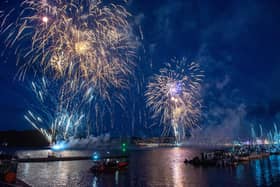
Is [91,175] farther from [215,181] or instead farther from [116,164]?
[215,181]

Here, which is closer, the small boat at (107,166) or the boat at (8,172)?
the boat at (8,172)

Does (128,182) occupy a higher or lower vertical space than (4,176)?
lower

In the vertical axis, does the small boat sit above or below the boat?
below

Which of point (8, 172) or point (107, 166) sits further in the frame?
point (107, 166)

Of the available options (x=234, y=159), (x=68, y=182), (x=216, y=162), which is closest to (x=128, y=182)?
(x=68, y=182)

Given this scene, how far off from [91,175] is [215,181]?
15.3 m

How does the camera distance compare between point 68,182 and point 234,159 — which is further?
point 234,159

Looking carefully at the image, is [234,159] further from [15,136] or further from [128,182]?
[15,136]

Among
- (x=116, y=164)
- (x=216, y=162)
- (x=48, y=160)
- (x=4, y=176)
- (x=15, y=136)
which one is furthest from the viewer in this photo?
(x=15, y=136)

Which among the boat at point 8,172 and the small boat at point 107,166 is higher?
the boat at point 8,172

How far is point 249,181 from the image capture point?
105 ft

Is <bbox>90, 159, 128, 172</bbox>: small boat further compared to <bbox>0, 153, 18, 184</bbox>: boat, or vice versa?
<bbox>90, 159, 128, 172</bbox>: small boat

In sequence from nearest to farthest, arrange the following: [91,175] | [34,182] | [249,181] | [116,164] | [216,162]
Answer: [34,182] < [249,181] < [91,175] < [116,164] < [216,162]

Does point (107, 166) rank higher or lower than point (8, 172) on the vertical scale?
lower
